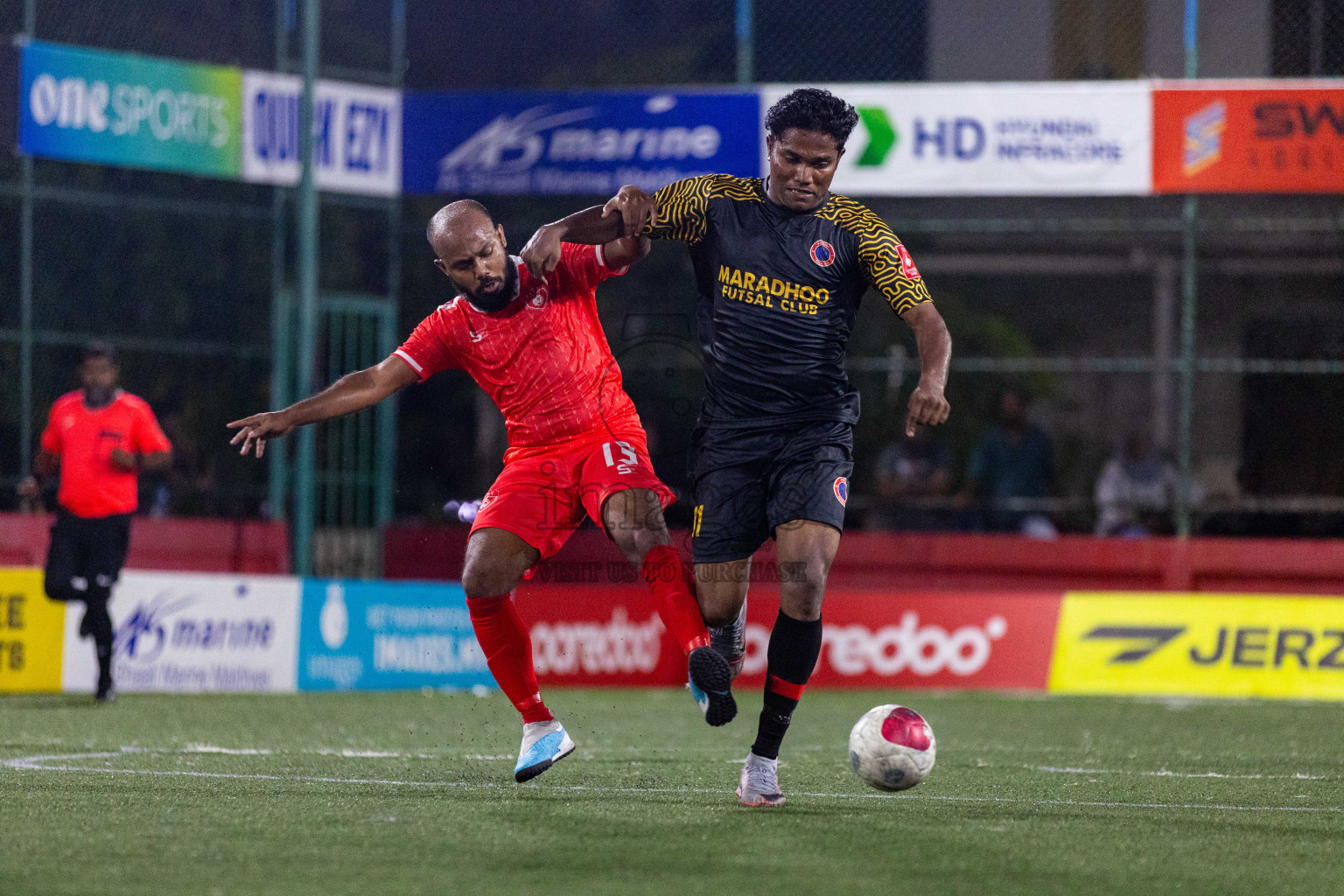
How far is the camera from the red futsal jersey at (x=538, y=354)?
22.8ft

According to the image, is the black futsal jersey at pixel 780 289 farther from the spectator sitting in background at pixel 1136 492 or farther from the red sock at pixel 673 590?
the spectator sitting in background at pixel 1136 492

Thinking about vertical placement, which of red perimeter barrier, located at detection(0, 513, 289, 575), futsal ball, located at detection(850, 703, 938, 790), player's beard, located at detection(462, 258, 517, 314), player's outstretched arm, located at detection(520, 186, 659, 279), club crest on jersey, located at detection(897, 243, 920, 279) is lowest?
futsal ball, located at detection(850, 703, 938, 790)

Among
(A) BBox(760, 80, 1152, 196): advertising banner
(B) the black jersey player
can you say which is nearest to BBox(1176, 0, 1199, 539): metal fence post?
Answer: (A) BBox(760, 80, 1152, 196): advertising banner

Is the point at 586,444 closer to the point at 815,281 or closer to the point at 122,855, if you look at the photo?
the point at 815,281

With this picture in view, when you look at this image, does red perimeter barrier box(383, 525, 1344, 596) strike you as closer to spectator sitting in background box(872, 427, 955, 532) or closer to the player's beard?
spectator sitting in background box(872, 427, 955, 532)

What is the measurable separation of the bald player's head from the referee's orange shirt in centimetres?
595

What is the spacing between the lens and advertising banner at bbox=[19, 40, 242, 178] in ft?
48.1

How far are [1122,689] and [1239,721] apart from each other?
2.28 m

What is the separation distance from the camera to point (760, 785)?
6.29m

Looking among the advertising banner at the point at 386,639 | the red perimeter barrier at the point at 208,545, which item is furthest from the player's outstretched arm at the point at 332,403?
the red perimeter barrier at the point at 208,545

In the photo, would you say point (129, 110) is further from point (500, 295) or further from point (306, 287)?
point (500, 295)

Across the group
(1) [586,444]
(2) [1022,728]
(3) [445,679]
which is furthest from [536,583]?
(1) [586,444]

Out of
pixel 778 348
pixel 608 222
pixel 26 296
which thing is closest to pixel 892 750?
pixel 778 348

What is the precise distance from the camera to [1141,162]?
15.0 metres
